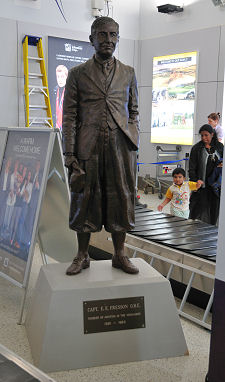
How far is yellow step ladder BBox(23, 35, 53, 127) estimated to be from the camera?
319 inches

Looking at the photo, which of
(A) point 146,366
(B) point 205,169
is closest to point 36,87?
(B) point 205,169

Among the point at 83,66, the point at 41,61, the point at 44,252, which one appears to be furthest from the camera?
the point at 41,61

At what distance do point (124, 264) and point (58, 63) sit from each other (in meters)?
6.63

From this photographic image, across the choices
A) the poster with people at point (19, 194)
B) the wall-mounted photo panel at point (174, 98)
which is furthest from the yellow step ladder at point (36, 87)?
the poster with people at point (19, 194)

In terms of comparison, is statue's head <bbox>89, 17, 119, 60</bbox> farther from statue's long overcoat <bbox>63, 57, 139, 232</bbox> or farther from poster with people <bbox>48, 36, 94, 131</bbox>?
poster with people <bbox>48, 36, 94, 131</bbox>

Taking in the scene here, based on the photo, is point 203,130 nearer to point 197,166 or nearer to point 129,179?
point 197,166

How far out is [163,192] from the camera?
9.70m

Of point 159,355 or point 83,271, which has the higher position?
point 83,271

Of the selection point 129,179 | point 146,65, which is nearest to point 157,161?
point 146,65

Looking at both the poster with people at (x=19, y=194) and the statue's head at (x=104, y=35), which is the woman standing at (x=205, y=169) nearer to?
the poster with people at (x=19, y=194)

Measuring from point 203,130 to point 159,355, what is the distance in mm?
2862

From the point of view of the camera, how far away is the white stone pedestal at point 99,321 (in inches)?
105

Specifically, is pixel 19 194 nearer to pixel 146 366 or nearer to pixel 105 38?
pixel 105 38

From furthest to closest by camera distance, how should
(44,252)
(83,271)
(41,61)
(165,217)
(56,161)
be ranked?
(41,61)
(165,217)
(44,252)
(56,161)
(83,271)
